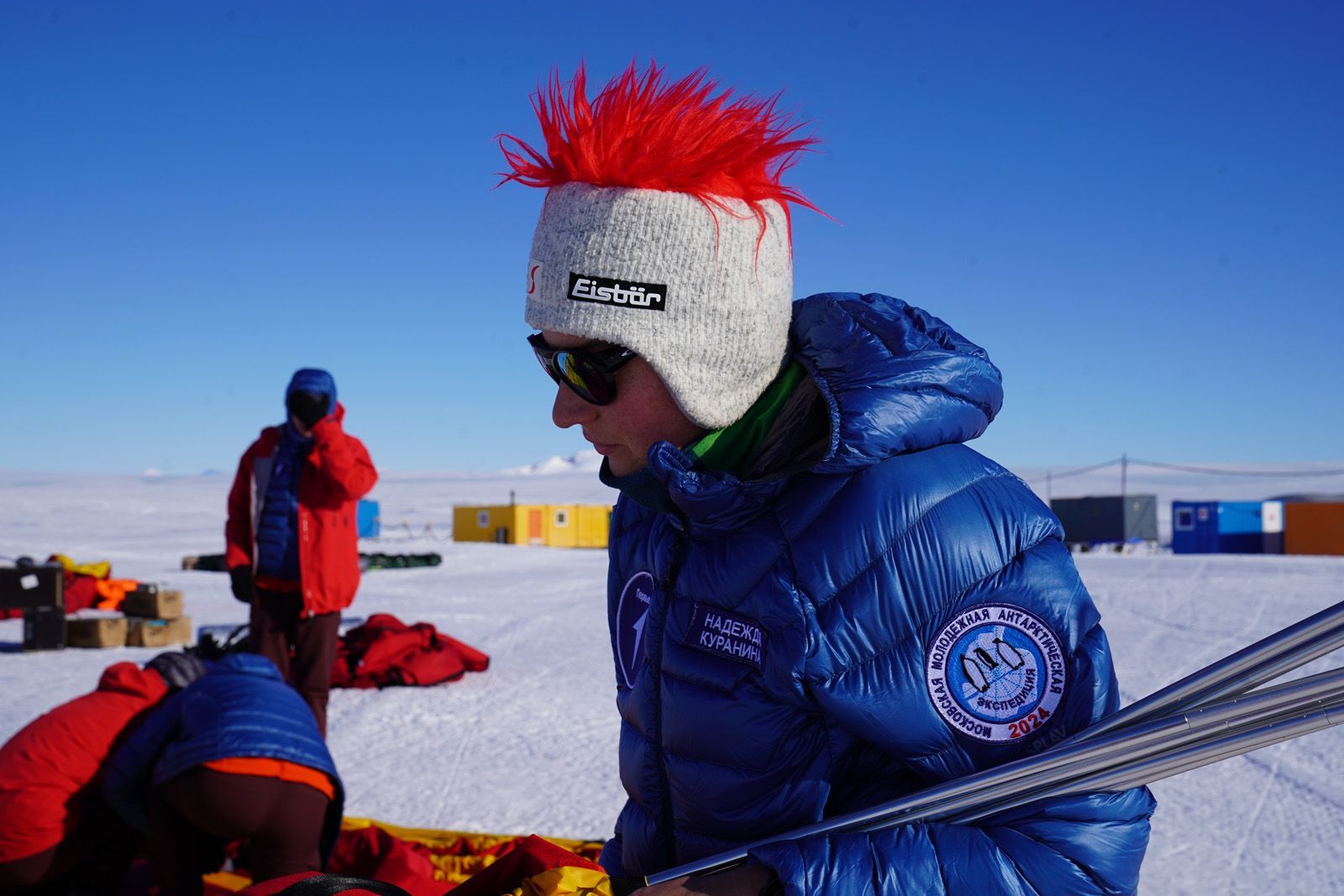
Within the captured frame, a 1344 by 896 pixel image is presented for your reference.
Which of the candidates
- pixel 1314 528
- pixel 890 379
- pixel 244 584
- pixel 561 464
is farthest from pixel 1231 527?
pixel 561 464

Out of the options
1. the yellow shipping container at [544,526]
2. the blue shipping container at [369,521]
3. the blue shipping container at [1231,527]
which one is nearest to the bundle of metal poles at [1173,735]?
the blue shipping container at [1231,527]

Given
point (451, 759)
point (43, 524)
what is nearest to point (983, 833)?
point (451, 759)

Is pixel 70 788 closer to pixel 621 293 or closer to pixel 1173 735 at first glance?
pixel 621 293

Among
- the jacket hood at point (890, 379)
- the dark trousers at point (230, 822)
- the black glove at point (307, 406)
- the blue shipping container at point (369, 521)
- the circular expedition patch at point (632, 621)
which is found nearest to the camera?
the jacket hood at point (890, 379)

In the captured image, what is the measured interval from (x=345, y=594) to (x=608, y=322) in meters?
4.37

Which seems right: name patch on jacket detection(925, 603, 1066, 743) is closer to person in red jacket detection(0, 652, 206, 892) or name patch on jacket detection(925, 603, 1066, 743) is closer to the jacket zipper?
the jacket zipper

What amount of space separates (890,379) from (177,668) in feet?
9.19

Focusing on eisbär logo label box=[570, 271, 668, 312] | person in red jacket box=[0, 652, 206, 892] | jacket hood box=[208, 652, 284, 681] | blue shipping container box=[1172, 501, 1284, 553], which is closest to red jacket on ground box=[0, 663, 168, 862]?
person in red jacket box=[0, 652, 206, 892]

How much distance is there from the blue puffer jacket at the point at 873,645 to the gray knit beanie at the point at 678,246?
89mm

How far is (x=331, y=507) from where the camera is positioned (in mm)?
5270

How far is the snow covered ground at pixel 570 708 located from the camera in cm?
365

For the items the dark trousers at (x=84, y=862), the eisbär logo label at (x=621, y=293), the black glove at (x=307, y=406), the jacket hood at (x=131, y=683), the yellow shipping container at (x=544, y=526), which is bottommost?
the yellow shipping container at (x=544, y=526)

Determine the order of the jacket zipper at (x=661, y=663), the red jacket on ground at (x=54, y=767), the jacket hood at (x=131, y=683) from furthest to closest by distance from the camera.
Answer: the jacket hood at (x=131, y=683), the red jacket on ground at (x=54, y=767), the jacket zipper at (x=661, y=663)

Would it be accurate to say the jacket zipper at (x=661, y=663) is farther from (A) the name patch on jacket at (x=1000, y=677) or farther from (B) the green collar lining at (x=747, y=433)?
(A) the name patch on jacket at (x=1000, y=677)
